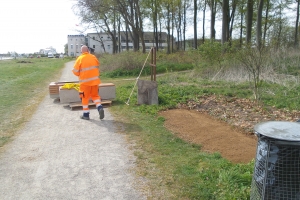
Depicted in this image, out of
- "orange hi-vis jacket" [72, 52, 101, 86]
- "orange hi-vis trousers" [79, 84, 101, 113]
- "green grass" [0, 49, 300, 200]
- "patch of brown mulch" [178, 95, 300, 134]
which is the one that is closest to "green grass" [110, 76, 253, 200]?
"green grass" [0, 49, 300, 200]

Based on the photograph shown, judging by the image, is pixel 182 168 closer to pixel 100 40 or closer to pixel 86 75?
pixel 86 75

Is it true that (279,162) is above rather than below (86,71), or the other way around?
below

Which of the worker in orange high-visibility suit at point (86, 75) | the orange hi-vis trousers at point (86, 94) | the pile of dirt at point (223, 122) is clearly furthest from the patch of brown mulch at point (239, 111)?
the worker in orange high-visibility suit at point (86, 75)

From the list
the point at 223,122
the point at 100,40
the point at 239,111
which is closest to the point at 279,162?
the point at 223,122

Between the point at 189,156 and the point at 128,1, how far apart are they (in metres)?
26.2

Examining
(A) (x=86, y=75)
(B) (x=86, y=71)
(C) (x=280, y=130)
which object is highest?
(B) (x=86, y=71)

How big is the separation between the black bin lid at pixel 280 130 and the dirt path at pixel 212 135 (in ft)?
6.31

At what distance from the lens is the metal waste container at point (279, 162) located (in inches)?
101

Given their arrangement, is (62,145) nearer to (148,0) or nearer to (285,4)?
(148,0)

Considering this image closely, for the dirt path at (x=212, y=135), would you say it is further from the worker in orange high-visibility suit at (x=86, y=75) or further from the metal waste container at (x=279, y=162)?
the worker in orange high-visibility suit at (x=86, y=75)

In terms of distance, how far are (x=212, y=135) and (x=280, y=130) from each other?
129 inches

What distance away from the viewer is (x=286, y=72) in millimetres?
13125

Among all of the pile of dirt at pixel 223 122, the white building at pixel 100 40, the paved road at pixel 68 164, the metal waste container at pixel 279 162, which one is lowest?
the paved road at pixel 68 164

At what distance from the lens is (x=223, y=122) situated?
7000 millimetres
